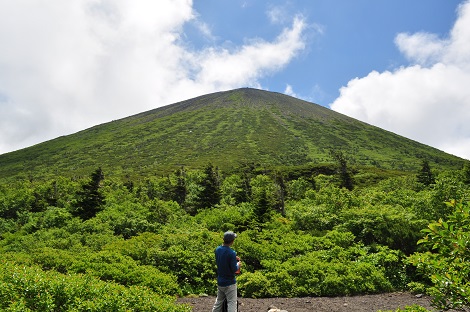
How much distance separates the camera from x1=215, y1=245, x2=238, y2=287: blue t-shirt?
7.33 meters

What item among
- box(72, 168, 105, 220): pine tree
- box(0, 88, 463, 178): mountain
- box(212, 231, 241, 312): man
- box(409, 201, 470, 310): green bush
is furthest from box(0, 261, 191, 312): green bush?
box(0, 88, 463, 178): mountain

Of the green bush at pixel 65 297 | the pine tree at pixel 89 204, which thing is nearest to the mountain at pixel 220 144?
the pine tree at pixel 89 204

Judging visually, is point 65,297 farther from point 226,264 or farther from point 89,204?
point 89,204

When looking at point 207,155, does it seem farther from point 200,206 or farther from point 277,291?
point 277,291

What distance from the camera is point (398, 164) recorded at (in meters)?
100

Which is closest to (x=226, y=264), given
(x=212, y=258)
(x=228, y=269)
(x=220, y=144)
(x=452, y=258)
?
(x=228, y=269)

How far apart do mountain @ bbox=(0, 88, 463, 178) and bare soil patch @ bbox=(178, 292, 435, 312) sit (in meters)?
67.3

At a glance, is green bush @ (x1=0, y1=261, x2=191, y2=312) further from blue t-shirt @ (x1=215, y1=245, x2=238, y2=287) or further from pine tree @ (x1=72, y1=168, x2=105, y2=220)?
pine tree @ (x1=72, y1=168, x2=105, y2=220)

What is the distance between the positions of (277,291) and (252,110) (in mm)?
141170

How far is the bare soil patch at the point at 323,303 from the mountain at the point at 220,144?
221ft

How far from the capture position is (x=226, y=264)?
7.39m

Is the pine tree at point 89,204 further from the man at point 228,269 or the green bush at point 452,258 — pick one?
the green bush at point 452,258

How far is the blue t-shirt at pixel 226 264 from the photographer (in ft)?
24.1

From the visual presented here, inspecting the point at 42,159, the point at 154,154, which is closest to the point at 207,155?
the point at 154,154
